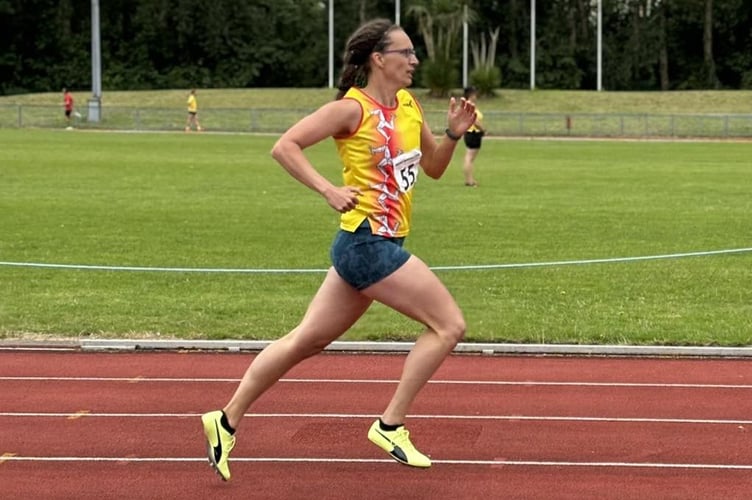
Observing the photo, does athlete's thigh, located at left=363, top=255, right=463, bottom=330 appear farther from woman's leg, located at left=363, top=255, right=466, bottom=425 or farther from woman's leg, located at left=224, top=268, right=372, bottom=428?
woman's leg, located at left=224, top=268, right=372, bottom=428

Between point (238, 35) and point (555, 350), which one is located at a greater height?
point (238, 35)

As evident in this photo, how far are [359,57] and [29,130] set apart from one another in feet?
163

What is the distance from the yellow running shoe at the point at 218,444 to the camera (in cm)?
597

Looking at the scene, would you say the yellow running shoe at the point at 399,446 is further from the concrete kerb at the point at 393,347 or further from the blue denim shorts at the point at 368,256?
the concrete kerb at the point at 393,347

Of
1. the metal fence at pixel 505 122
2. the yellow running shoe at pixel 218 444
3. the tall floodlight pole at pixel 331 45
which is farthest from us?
the tall floodlight pole at pixel 331 45

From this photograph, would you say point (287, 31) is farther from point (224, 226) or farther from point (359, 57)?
point (359, 57)

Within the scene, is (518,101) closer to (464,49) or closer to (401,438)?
(464,49)

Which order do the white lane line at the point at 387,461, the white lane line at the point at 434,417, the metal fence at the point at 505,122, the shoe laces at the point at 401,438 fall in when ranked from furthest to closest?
the metal fence at the point at 505,122, the white lane line at the point at 434,417, the white lane line at the point at 387,461, the shoe laces at the point at 401,438

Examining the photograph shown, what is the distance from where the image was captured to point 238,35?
301 ft

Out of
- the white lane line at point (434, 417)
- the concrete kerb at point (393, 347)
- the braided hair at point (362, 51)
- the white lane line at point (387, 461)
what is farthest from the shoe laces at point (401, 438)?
the concrete kerb at point (393, 347)

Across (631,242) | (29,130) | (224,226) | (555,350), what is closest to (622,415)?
(555,350)

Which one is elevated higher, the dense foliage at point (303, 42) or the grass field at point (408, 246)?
the dense foliage at point (303, 42)

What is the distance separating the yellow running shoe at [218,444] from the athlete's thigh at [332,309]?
59 centimetres

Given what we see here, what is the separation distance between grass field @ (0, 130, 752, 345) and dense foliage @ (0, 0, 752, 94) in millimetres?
55045
